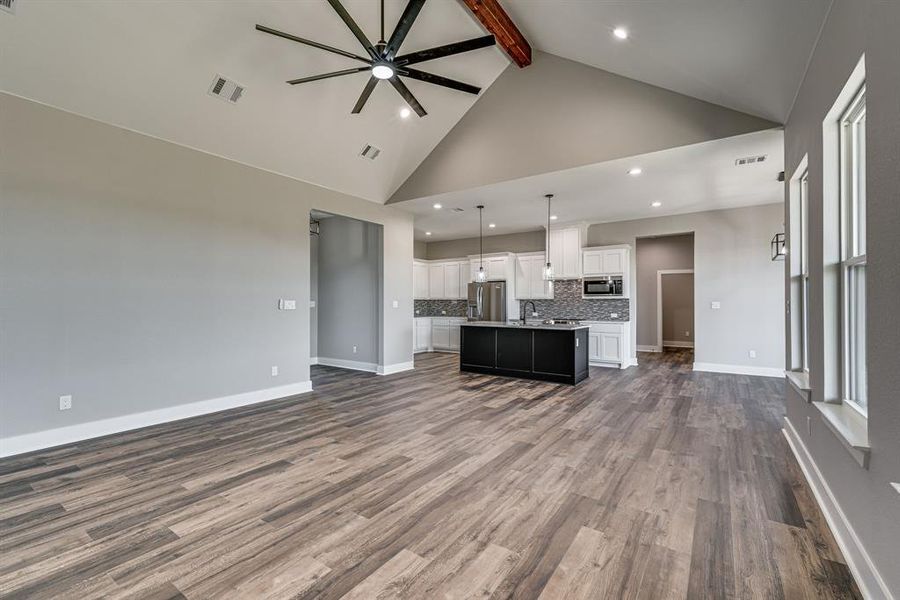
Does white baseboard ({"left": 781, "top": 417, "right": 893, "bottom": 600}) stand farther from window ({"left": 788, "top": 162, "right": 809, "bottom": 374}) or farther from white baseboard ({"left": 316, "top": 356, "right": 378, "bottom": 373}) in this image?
white baseboard ({"left": 316, "top": 356, "right": 378, "bottom": 373})

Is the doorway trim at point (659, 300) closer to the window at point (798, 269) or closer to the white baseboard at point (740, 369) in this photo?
the white baseboard at point (740, 369)

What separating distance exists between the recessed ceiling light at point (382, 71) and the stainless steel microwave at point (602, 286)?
6.05 m

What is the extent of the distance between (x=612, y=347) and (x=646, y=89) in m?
4.65

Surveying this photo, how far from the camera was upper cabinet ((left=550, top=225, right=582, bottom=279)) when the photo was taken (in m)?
8.20

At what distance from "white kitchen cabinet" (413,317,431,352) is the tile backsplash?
2775mm

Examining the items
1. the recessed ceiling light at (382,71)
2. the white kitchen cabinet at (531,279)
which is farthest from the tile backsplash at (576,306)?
the recessed ceiling light at (382,71)

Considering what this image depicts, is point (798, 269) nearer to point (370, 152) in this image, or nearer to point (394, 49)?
point (394, 49)

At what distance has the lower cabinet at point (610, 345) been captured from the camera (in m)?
7.39

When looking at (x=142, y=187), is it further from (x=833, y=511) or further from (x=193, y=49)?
(x=833, y=511)

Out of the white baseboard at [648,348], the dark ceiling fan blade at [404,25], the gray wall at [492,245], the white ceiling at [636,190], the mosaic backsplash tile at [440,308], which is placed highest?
the dark ceiling fan blade at [404,25]

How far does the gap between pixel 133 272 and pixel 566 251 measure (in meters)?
7.28

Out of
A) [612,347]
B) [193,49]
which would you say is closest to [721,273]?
[612,347]

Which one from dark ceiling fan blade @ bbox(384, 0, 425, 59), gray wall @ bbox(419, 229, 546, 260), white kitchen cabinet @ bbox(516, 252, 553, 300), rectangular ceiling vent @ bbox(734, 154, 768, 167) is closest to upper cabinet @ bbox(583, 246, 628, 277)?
white kitchen cabinet @ bbox(516, 252, 553, 300)

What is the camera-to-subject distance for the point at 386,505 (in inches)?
95.2
